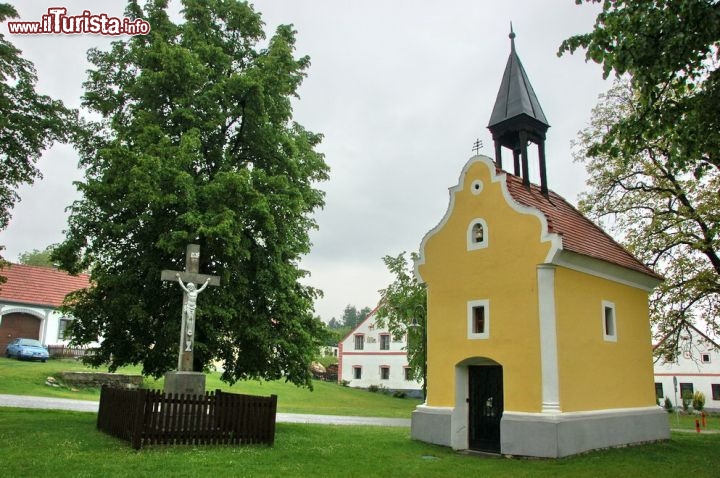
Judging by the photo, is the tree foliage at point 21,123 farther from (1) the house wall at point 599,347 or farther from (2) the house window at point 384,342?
(2) the house window at point 384,342

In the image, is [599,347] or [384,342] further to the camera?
[384,342]

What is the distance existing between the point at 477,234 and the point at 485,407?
182 inches

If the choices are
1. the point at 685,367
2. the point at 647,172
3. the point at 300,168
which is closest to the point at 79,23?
the point at 300,168

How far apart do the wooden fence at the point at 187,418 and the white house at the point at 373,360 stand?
36294mm

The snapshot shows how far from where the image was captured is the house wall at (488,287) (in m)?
13.9

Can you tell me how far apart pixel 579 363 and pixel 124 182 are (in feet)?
42.5

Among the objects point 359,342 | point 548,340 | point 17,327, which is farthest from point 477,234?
point 359,342

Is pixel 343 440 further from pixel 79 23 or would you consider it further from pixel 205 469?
pixel 79 23

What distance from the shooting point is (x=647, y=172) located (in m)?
22.7

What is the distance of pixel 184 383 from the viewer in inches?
519

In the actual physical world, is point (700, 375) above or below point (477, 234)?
below

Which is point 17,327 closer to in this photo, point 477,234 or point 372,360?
point 372,360

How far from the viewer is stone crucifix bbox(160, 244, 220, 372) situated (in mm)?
13516

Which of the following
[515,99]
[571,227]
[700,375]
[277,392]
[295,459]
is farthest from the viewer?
[700,375]
